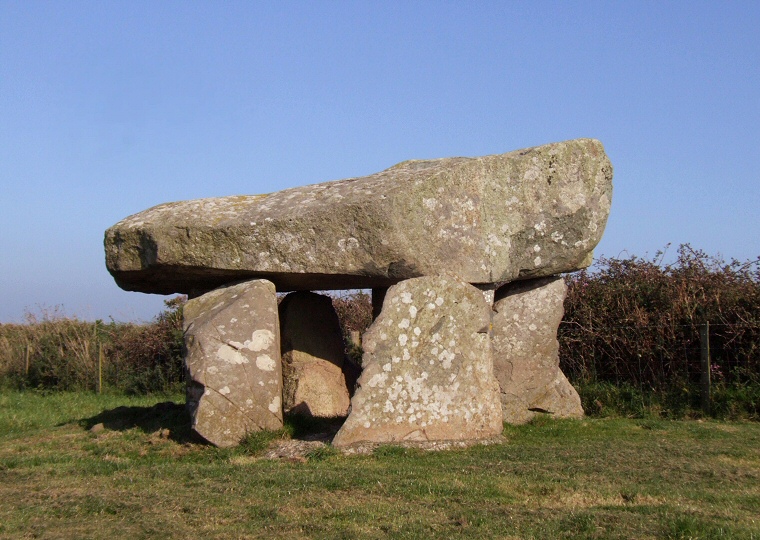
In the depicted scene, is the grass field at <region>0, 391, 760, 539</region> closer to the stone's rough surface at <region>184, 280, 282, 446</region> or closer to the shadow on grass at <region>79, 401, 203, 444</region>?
the shadow on grass at <region>79, 401, 203, 444</region>

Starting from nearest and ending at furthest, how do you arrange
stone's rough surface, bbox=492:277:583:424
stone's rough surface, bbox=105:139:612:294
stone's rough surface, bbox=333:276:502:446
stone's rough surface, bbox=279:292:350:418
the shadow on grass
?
1. stone's rough surface, bbox=333:276:502:446
2. stone's rough surface, bbox=105:139:612:294
3. the shadow on grass
4. stone's rough surface, bbox=492:277:583:424
5. stone's rough surface, bbox=279:292:350:418

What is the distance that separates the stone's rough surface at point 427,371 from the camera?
982 cm

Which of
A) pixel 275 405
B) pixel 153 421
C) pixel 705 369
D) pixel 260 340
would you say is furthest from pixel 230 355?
pixel 705 369

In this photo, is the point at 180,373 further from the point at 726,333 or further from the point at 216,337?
the point at 726,333

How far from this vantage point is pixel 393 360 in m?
9.94

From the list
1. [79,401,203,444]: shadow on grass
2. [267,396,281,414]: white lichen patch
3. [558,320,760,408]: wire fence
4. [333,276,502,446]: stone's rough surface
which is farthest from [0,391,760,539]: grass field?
[558,320,760,408]: wire fence

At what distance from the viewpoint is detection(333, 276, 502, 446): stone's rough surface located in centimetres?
982

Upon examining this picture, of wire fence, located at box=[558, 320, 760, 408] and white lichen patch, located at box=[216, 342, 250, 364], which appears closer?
white lichen patch, located at box=[216, 342, 250, 364]

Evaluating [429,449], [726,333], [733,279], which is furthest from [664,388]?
[429,449]

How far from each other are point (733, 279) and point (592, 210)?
11.5ft

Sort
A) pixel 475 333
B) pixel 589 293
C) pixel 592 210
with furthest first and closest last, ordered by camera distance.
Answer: pixel 589 293, pixel 592 210, pixel 475 333

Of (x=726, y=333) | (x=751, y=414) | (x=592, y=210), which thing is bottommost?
(x=751, y=414)

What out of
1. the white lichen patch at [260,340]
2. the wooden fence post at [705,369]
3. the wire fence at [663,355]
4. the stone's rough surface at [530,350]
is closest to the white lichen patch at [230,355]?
the white lichen patch at [260,340]

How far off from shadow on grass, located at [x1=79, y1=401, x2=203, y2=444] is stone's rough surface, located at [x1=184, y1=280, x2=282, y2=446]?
0.42 meters
